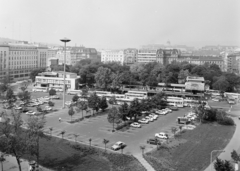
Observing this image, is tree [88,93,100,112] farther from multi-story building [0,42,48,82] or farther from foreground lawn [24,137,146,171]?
multi-story building [0,42,48,82]

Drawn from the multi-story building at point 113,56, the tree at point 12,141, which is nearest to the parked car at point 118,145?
the tree at point 12,141

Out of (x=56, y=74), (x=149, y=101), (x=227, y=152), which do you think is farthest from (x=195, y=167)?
(x=56, y=74)

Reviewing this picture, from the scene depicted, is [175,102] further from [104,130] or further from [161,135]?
[104,130]

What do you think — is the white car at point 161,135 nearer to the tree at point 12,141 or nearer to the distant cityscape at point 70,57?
the tree at point 12,141

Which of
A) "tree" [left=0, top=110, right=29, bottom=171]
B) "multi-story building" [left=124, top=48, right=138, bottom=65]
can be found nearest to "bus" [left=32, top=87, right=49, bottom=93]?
"tree" [left=0, top=110, right=29, bottom=171]

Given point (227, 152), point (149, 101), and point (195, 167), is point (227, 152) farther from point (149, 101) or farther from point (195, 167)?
point (149, 101)
